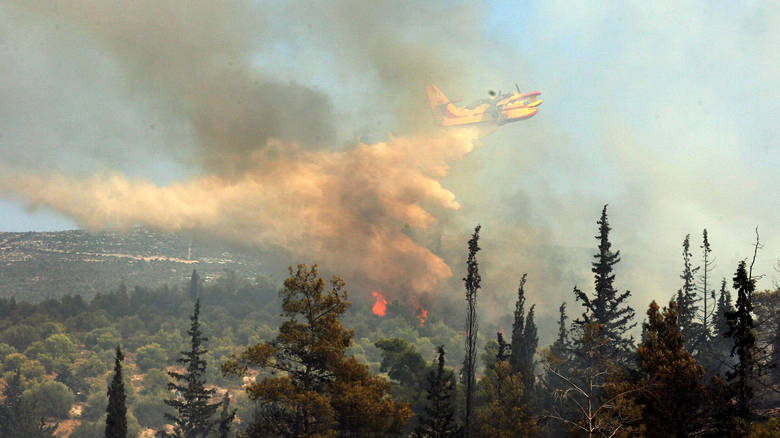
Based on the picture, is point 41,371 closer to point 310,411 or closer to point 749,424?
point 310,411

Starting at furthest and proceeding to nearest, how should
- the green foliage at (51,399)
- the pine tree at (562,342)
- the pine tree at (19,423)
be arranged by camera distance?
the green foliage at (51,399) < the pine tree at (19,423) < the pine tree at (562,342)

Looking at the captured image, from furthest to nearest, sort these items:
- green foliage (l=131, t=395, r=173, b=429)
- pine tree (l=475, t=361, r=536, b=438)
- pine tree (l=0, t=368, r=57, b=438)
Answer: green foliage (l=131, t=395, r=173, b=429)
pine tree (l=0, t=368, r=57, b=438)
pine tree (l=475, t=361, r=536, b=438)

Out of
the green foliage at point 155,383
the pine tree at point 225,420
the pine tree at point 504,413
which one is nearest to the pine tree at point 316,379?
the pine tree at point 504,413

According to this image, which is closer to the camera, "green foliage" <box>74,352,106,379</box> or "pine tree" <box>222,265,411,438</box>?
"pine tree" <box>222,265,411,438</box>

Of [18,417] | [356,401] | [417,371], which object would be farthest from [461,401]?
[18,417]

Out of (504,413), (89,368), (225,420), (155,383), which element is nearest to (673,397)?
(504,413)

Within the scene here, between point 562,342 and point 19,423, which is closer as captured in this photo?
point 562,342

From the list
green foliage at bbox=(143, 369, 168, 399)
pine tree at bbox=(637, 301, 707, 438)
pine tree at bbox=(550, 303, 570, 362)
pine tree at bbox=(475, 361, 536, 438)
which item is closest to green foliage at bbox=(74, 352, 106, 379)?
green foliage at bbox=(143, 369, 168, 399)

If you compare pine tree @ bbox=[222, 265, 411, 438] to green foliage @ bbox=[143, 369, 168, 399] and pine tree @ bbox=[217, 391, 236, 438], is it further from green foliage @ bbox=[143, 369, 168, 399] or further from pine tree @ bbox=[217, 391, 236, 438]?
green foliage @ bbox=[143, 369, 168, 399]

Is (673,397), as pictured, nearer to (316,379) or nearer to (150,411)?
(316,379)

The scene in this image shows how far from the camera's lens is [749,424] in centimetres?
3125

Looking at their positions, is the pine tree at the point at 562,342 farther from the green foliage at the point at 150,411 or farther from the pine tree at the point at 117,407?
the green foliage at the point at 150,411

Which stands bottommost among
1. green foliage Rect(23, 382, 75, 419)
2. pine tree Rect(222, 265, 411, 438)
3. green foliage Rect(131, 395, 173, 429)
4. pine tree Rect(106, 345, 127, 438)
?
green foliage Rect(131, 395, 173, 429)

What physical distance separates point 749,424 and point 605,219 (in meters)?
33.3
